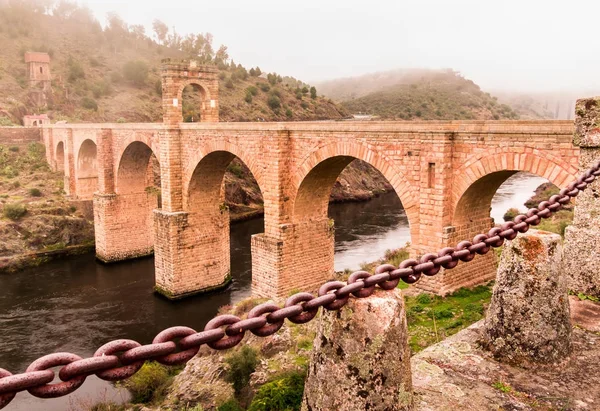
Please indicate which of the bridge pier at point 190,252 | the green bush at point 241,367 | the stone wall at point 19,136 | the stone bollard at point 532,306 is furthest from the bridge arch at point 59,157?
the stone bollard at point 532,306

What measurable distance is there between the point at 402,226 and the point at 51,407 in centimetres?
2156

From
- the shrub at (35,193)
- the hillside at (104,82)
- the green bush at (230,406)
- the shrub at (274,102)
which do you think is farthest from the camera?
the shrub at (274,102)

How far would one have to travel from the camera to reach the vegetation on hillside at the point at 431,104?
2771 inches

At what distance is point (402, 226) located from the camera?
2997cm

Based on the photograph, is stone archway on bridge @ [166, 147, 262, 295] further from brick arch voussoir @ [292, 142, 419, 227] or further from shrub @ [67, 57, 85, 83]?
shrub @ [67, 57, 85, 83]

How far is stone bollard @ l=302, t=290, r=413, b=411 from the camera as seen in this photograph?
203 cm

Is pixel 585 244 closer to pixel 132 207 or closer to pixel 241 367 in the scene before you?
pixel 241 367

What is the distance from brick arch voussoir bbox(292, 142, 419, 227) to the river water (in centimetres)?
710

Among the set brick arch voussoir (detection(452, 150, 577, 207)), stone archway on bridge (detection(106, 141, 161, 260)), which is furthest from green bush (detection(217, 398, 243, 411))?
stone archway on bridge (detection(106, 141, 161, 260))

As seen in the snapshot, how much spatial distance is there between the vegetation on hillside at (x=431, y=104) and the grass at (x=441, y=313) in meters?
54.5

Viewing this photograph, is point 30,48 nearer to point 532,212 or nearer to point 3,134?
point 3,134

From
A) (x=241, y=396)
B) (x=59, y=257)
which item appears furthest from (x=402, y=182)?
(x=59, y=257)

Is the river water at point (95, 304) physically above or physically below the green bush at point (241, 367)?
below

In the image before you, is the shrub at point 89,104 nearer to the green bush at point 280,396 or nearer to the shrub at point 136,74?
the shrub at point 136,74
